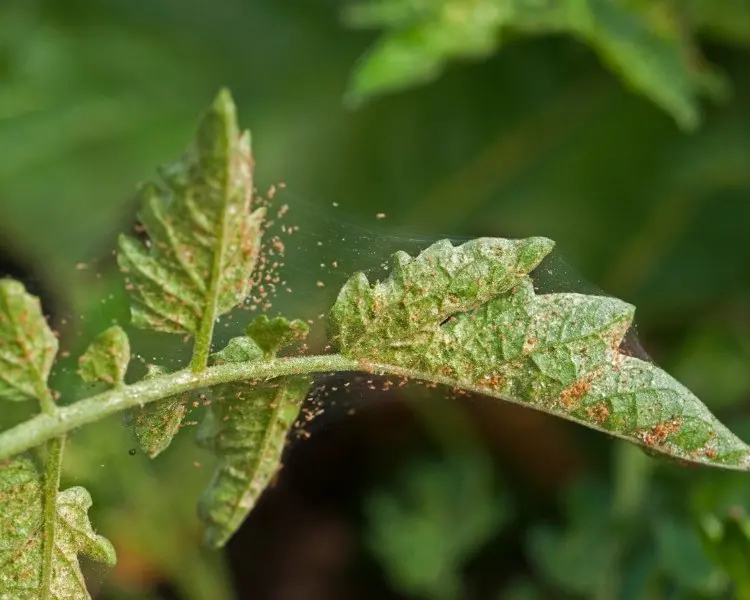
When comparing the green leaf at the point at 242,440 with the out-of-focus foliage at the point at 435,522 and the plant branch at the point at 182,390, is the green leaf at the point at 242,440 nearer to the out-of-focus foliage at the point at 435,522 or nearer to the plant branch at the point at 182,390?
the plant branch at the point at 182,390

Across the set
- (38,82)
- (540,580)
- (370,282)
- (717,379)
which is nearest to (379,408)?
(540,580)

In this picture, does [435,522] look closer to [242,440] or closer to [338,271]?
[338,271]

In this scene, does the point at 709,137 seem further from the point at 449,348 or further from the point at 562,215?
the point at 449,348

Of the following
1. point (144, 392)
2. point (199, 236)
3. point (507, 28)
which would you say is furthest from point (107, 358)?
point (507, 28)

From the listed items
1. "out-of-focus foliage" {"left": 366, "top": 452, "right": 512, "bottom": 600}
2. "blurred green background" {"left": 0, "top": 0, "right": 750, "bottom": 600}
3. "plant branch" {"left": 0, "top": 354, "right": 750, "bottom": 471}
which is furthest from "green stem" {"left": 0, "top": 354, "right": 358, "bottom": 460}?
"out-of-focus foliage" {"left": 366, "top": 452, "right": 512, "bottom": 600}

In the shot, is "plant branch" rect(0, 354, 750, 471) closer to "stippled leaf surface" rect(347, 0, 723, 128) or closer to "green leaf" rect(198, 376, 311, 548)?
"green leaf" rect(198, 376, 311, 548)

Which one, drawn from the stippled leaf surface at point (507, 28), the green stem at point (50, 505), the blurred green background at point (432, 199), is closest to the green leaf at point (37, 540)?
the green stem at point (50, 505)

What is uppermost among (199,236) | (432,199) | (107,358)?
(199,236)
